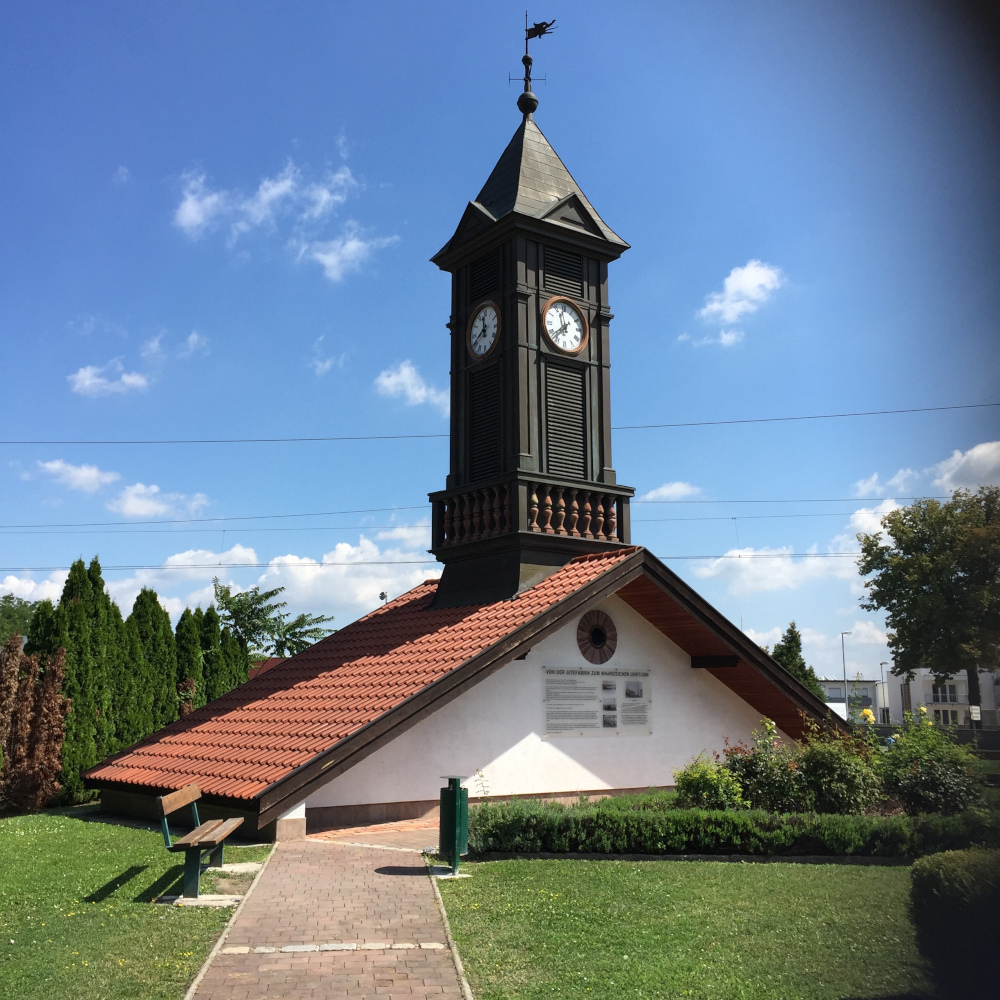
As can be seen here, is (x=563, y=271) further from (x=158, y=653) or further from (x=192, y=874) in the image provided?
(x=192, y=874)

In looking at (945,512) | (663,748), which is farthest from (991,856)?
(663,748)

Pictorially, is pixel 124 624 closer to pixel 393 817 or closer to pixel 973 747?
pixel 393 817

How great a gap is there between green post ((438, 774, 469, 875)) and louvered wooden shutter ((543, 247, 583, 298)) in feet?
33.7

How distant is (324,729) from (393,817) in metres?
1.81

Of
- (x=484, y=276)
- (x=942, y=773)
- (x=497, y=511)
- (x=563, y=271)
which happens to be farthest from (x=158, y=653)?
(x=942, y=773)

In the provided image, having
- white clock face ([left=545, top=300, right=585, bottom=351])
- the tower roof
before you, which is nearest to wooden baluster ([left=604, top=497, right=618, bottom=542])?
white clock face ([left=545, top=300, right=585, bottom=351])

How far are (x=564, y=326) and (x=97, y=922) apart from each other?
12.8 m

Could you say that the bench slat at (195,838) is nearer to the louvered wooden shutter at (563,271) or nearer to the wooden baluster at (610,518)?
the wooden baluster at (610,518)

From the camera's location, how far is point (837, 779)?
12430 mm

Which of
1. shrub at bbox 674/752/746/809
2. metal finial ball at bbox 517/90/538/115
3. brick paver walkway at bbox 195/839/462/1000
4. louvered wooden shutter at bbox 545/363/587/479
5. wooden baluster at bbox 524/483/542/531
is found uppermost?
metal finial ball at bbox 517/90/538/115

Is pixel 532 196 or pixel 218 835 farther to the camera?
pixel 532 196

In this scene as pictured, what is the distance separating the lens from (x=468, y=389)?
18.2 m

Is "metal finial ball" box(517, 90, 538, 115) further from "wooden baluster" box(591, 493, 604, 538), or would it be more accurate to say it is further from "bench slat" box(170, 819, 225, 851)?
"bench slat" box(170, 819, 225, 851)

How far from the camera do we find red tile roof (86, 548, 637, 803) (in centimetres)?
1286
